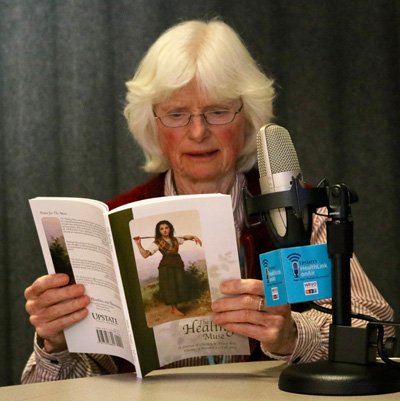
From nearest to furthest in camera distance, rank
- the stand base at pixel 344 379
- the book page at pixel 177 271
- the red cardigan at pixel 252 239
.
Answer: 1. the stand base at pixel 344 379
2. the book page at pixel 177 271
3. the red cardigan at pixel 252 239

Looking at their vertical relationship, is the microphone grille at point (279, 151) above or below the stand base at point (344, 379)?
above

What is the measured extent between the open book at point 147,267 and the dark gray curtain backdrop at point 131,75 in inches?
47.8

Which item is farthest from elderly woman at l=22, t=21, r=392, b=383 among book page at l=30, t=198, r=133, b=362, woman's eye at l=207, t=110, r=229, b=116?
book page at l=30, t=198, r=133, b=362

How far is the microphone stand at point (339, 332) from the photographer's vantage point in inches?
36.9

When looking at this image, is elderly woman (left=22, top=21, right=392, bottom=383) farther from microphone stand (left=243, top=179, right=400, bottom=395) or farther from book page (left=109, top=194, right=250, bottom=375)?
microphone stand (left=243, top=179, right=400, bottom=395)

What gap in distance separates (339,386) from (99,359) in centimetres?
76

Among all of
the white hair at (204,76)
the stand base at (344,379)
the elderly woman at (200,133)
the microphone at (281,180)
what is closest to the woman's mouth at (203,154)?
the elderly woman at (200,133)

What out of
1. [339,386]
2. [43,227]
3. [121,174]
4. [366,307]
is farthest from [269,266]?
[121,174]

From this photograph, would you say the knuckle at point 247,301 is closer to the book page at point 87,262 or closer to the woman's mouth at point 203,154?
the book page at point 87,262

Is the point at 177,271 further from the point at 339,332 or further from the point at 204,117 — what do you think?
the point at 204,117

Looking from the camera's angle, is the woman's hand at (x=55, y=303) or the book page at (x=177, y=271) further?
the woman's hand at (x=55, y=303)

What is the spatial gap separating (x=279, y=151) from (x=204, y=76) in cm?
76

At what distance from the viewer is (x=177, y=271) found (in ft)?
3.88

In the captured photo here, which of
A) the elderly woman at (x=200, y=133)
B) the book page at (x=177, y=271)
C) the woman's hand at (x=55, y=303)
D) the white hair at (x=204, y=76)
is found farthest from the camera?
the white hair at (x=204, y=76)
